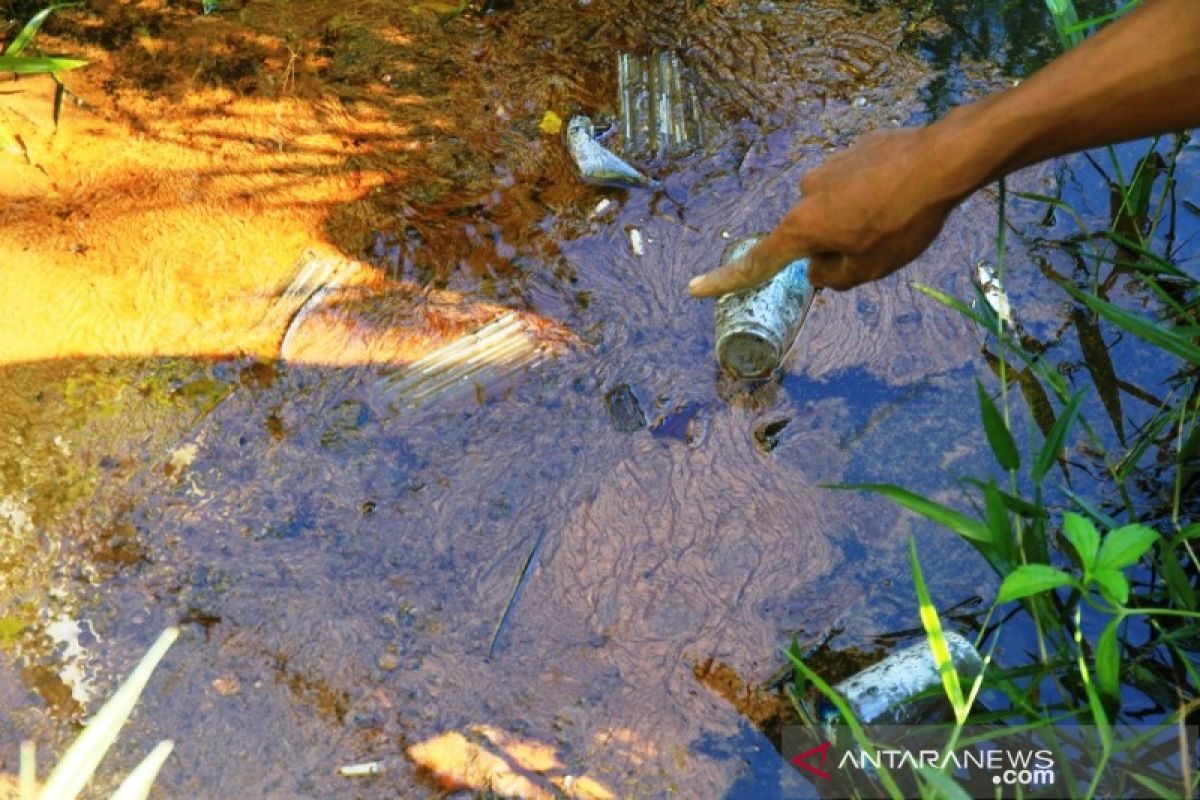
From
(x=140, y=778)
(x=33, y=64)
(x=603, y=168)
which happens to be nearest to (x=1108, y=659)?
(x=140, y=778)

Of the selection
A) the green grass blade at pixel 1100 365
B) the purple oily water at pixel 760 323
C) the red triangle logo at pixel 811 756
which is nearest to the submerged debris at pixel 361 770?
the red triangle logo at pixel 811 756

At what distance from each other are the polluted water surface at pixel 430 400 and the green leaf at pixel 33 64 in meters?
0.24

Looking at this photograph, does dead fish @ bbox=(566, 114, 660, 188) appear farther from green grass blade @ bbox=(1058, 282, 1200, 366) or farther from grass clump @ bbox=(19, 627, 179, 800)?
grass clump @ bbox=(19, 627, 179, 800)

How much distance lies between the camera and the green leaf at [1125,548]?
5.34 feet

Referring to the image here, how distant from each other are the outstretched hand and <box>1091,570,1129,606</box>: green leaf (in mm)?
599

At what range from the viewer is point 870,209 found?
1.72 metres

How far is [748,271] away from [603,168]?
1.06 metres

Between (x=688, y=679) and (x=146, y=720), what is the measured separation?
43.8 inches

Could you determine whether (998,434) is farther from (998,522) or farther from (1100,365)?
(1100,365)

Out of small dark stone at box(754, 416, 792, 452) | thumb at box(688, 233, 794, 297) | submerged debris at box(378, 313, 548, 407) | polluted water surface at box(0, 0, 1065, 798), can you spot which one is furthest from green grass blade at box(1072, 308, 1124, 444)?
submerged debris at box(378, 313, 548, 407)

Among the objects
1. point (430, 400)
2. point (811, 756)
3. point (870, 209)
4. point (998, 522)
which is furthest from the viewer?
point (430, 400)

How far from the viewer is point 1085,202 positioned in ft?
9.33

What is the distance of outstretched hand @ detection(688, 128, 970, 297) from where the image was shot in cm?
167

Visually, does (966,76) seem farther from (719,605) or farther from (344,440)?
(344,440)
